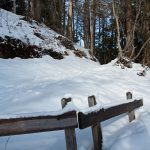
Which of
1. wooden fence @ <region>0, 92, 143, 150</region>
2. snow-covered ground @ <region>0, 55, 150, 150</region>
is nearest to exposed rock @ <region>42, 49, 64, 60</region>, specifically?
snow-covered ground @ <region>0, 55, 150, 150</region>

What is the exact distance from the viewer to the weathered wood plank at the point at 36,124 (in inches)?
154

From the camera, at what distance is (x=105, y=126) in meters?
7.02

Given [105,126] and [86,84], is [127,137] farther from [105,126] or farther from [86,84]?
[86,84]

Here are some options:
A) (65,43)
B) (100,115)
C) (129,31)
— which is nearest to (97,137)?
(100,115)

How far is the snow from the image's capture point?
571cm

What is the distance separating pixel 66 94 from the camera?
5.12 meters

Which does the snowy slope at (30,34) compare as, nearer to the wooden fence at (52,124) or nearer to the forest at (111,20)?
the forest at (111,20)

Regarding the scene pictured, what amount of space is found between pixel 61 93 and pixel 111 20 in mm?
26333

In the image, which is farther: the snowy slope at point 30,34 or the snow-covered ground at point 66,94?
the snowy slope at point 30,34

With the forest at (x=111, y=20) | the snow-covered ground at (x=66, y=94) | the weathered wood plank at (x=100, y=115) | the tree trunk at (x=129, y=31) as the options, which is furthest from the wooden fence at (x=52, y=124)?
the tree trunk at (x=129, y=31)

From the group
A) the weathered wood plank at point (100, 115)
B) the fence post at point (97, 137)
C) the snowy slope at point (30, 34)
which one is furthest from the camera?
the snowy slope at point (30, 34)

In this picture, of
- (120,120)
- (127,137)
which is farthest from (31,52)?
(127,137)

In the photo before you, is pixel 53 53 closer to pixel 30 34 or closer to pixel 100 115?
pixel 30 34

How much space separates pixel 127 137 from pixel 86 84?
5931mm
